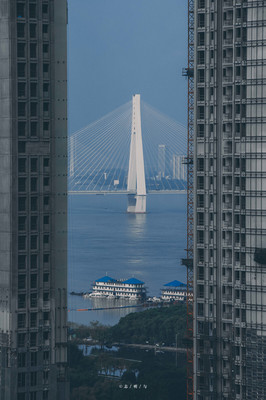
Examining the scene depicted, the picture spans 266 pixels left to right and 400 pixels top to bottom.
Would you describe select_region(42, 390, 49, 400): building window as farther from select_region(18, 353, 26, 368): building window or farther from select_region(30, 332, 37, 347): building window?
select_region(30, 332, 37, 347): building window


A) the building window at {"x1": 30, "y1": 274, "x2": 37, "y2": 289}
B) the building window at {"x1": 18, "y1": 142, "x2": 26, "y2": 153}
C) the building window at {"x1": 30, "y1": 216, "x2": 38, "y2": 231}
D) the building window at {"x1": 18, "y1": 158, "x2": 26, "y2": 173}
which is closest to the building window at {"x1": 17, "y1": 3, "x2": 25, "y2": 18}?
the building window at {"x1": 18, "y1": 142, "x2": 26, "y2": 153}

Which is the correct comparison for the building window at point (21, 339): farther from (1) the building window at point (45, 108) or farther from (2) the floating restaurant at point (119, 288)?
(2) the floating restaurant at point (119, 288)

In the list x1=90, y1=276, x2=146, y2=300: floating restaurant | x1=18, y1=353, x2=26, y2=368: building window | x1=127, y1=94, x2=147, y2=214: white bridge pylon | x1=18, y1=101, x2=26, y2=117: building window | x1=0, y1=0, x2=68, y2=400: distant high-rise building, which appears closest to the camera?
x1=18, y1=353, x2=26, y2=368: building window

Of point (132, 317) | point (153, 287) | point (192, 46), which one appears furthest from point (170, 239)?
point (192, 46)

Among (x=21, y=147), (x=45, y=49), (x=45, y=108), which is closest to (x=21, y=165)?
(x=21, y=147)

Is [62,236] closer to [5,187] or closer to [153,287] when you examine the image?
[5,187]

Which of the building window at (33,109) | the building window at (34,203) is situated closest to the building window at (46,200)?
the building window at (34,203)
